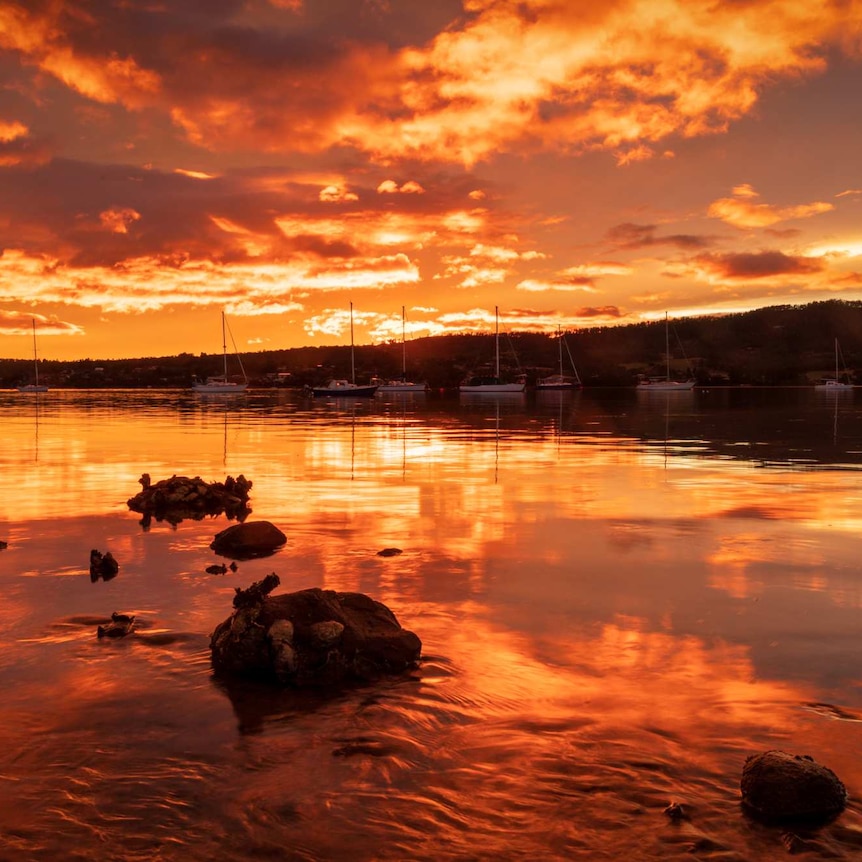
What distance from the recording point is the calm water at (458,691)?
6.07 meters

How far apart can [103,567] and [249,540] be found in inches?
112

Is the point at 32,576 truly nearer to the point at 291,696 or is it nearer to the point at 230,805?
the point at 291,696

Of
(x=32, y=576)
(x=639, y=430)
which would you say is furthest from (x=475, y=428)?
(x=32, y=576)

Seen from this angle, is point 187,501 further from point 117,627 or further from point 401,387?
point 401,387

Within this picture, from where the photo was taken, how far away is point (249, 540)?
15539mm

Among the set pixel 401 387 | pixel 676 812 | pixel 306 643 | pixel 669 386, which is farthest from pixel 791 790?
pixel 401 387

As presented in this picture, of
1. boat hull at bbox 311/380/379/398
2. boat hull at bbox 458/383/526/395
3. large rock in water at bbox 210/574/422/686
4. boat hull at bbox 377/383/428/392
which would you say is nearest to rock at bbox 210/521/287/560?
large rock in water at bbox 210/574/422/686

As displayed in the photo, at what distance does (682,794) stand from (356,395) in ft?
488

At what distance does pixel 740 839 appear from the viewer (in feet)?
19.5

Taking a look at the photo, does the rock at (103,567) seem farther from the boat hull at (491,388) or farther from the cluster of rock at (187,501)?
the boat hull at (491,388)

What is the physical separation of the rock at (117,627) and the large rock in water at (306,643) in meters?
1.41

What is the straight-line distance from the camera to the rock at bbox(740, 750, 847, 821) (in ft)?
20.2

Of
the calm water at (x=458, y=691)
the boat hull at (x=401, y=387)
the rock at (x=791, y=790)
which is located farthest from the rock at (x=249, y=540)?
the boat hull at (x=401, y=387)

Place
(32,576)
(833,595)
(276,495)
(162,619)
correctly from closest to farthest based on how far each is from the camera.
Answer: (162,619), (833,595), (32,576), (276,495)
